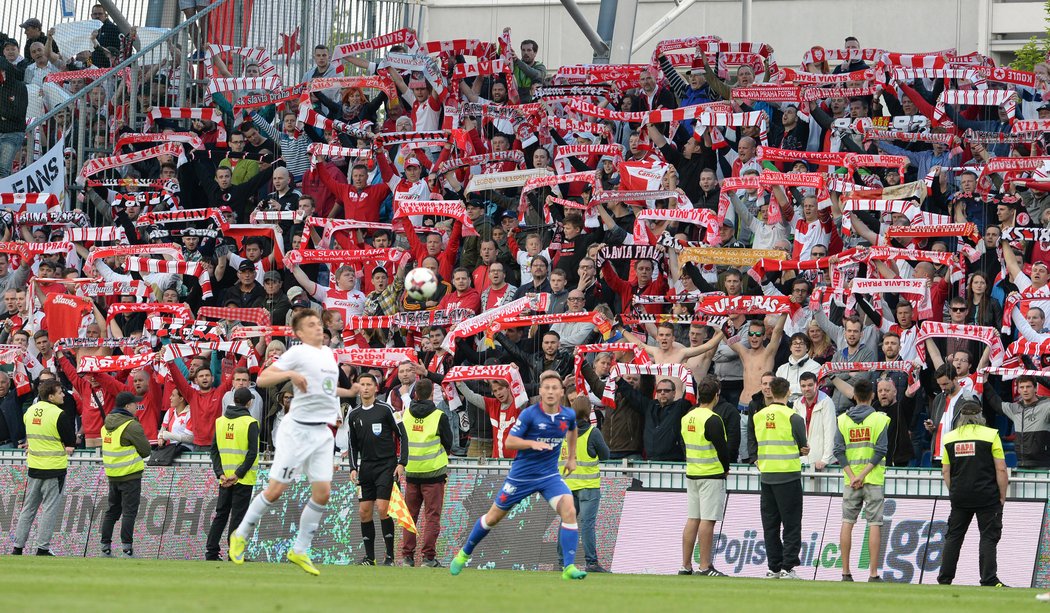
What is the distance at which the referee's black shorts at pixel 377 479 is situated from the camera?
17.7 metres

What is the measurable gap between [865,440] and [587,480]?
3.03 m

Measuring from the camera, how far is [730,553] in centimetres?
1750

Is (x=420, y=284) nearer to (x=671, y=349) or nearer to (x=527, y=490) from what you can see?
(x=527, y=490)

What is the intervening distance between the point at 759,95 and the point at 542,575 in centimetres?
1052

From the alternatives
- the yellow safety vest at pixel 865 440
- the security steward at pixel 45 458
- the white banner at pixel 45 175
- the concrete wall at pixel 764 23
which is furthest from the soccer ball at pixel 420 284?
the concrete wall at pixel 764 23

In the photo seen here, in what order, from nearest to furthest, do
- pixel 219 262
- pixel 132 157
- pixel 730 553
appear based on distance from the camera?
pixel 730 553 < pixel 219 262 < pixel 132 157

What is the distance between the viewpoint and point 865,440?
53.3 feet

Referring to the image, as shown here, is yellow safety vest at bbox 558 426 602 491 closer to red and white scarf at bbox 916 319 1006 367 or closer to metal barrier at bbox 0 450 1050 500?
metal barrier at bbox 0 450 1050 500

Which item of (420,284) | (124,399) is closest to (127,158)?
(124,399)

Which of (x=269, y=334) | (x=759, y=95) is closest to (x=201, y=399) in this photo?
(x=269, y=334)

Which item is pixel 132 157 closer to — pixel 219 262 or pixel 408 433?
pixel 219 262

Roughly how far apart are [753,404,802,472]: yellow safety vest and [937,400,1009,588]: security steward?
1.49 m

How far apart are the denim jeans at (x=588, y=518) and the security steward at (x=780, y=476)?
193cm

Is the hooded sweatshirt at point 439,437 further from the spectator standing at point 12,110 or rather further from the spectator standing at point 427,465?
the spectator standing at point 12,110
